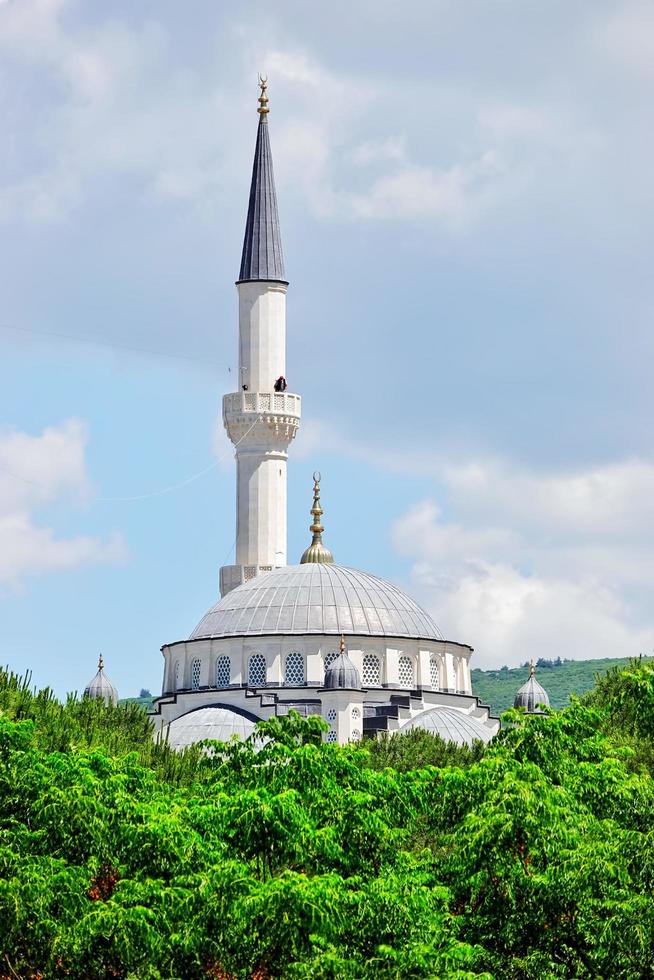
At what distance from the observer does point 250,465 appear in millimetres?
79438

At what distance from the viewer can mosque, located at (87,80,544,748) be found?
69.9 metres

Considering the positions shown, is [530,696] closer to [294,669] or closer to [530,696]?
[530,696]

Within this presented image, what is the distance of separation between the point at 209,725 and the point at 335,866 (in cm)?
4055

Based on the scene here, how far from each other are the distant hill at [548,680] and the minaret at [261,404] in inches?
2469

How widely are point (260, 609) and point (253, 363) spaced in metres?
10.6

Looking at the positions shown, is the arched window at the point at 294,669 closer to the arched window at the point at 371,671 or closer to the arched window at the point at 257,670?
the arched window at the point at 257,670

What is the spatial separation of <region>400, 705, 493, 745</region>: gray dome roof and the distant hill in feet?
230

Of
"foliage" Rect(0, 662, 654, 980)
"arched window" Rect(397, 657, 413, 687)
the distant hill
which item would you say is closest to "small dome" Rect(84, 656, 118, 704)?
"arched window" Rect(397, 657, 413, 687)

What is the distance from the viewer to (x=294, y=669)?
241 ft

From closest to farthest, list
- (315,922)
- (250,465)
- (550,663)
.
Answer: (315,922), (250,465), (550,663)

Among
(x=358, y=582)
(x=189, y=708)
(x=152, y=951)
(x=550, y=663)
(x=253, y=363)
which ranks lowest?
(x=152, y=951)

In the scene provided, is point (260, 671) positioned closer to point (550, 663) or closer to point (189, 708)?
point (189, 708)

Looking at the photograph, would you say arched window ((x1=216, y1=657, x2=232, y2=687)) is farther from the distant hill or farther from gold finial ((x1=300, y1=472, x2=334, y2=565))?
the distant hill

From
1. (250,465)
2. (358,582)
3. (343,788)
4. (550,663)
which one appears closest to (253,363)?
(250,465)
